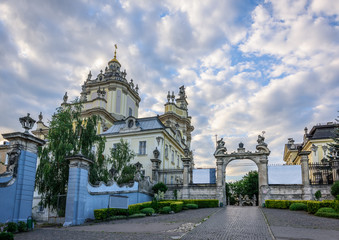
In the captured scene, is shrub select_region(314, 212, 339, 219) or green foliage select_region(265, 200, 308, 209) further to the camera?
green foliage select_region(265, 200, 308, 209)

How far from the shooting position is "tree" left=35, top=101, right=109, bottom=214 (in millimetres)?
19953

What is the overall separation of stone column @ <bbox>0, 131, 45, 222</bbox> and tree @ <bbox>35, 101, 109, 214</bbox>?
3.80m

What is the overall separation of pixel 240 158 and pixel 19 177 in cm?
2208

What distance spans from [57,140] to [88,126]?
A: 2780mm

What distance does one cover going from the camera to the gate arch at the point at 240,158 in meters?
29.5

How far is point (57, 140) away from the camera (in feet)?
70.2

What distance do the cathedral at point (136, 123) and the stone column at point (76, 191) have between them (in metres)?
14.3

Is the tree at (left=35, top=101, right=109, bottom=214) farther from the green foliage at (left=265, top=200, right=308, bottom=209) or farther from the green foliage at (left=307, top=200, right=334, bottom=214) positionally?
the green foliage at (left=307, top=200, right=334, bottom=214)

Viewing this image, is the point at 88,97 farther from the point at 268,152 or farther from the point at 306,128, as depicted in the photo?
the point at 306,128

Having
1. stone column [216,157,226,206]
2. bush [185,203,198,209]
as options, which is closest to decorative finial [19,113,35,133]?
bush [185,203,198,209]

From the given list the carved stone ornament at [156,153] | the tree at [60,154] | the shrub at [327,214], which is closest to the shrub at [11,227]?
the tree at [60,154]

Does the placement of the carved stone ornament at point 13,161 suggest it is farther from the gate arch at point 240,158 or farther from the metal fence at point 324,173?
the metal fence at point 324,173

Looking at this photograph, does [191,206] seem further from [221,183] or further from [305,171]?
[305,171]

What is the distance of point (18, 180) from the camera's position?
47.9 feet
